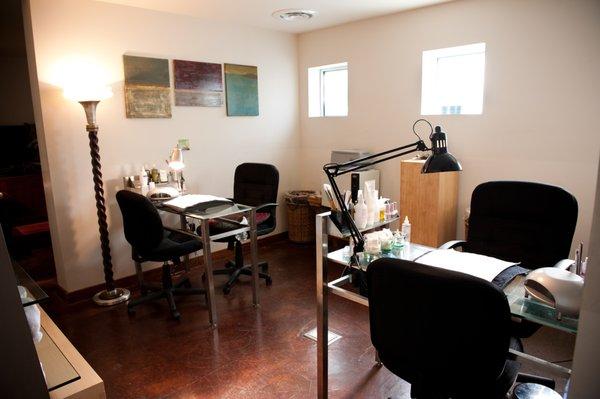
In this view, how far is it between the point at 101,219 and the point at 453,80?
3.38 metres

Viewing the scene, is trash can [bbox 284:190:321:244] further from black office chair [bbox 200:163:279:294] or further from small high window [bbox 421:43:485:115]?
small high window [bbox 421:43:485:115]

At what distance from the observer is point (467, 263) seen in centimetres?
177

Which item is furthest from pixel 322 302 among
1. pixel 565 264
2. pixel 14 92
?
pixel 14 92

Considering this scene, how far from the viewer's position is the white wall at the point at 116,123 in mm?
3121

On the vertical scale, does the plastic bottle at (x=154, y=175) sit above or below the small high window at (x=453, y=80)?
below

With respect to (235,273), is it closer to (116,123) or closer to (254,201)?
(254,201)

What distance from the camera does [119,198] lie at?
303 cm

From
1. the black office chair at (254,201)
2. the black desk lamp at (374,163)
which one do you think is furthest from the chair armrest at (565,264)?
the black office chair at (254,201)

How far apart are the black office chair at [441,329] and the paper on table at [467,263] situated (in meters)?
0.36

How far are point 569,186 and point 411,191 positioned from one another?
46.6 inches

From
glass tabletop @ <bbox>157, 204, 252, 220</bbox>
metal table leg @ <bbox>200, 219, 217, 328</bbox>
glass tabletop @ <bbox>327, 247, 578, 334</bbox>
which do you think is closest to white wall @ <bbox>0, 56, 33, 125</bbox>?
glass tabletop @ <bbox>157, 204, 252, 220</bbox>

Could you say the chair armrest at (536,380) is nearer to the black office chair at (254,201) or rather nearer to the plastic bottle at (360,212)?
the plastic bottle at (360,212)

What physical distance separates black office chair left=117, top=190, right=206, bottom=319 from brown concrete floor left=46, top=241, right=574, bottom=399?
0.42 ft

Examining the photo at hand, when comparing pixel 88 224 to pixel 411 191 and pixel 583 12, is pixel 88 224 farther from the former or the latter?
pixel 583 12
